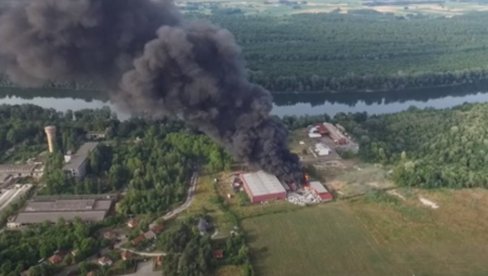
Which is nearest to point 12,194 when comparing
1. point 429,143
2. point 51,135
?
point 51,135

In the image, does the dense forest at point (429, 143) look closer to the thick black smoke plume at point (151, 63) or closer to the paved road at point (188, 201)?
the thick black smoke plume at point (151, 63)

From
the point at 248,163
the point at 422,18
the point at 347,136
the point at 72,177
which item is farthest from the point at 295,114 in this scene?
the point at 422,18

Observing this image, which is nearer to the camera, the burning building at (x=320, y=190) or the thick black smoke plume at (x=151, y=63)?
the thick black smoke plume at (x=151, y=63)

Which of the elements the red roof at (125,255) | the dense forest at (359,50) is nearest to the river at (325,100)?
the dense forest at (359,50)

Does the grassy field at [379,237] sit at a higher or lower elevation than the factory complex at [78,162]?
lower

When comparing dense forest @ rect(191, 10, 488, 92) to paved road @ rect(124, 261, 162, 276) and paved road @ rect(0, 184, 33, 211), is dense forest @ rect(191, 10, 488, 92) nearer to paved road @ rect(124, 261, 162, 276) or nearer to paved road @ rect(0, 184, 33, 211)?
paved road @ rect(0, 184, 33, 211)

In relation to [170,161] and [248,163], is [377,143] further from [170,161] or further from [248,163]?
[170,161]

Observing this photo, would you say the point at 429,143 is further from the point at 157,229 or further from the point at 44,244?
the point at 44,244
